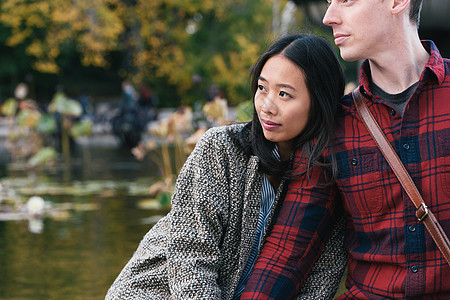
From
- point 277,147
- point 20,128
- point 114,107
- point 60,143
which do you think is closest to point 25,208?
point 277,147

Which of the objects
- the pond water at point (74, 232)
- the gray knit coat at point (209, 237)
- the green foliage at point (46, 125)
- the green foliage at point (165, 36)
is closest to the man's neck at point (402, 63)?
the gray knit coat at point (209, 237)

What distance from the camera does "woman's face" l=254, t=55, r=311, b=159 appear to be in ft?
7.36

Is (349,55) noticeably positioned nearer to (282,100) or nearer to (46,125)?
(282,100)

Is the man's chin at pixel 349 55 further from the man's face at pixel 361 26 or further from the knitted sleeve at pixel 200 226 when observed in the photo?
the knitted sleeve at pixel 200 226

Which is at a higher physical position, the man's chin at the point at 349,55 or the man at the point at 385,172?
the man's chin at the point at 349,55

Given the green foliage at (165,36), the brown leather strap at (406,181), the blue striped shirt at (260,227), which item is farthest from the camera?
the green foliage at (165,36)

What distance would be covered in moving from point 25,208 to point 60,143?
9115mm

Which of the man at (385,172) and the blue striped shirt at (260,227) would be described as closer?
the man at (385,172)

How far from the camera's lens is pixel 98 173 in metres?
11.5

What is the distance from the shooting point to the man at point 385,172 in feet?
6.76

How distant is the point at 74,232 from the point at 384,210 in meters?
4.96

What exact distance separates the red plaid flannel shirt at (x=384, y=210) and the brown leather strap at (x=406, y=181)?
29 millimetres

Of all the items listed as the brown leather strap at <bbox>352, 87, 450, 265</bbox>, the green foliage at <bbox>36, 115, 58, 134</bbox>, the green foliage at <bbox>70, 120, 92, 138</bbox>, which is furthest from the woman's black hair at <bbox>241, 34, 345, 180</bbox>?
the green foliage at <bbox>36, 115, 58, 134</bbox>

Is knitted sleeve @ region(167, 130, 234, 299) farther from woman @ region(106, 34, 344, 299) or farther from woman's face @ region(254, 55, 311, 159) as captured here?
woman's face @ region(254, 55, 311, 159)
